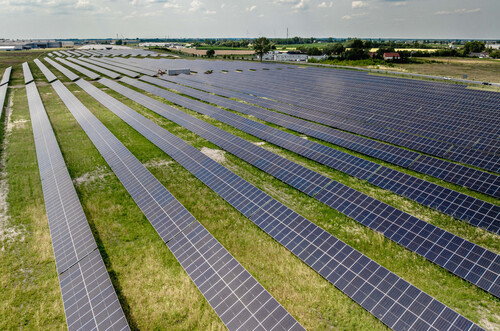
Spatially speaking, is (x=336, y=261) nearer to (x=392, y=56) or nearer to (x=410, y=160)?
(x=410, y=160)

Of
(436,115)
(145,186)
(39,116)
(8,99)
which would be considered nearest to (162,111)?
(39,116)

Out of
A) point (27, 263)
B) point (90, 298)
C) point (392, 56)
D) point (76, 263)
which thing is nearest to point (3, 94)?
point (27, 263)

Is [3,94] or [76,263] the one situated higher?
[3,94]

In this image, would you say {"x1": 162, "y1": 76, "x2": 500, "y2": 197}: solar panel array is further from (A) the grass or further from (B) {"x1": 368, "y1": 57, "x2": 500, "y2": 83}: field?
(B) {"x1": 368, "y1": 57, "x2": 500, "y2": 83}: field

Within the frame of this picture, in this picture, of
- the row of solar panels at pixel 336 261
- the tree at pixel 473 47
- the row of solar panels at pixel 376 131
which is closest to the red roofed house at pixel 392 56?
the tree at pixel 473 47

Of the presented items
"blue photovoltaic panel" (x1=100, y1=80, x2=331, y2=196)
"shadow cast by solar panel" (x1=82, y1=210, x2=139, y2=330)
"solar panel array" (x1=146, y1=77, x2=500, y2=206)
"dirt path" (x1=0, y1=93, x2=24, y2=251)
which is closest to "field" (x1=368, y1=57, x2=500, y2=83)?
"solar panel array" (x1=146, y1=77, x2=500, y2=206)

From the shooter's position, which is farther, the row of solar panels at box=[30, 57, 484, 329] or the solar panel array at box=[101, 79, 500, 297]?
the solar panel array at box=[101, 79, 500, 297]
